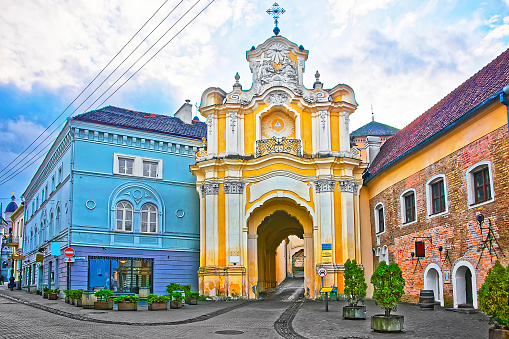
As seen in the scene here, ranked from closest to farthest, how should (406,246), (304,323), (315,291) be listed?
(304,323), (406,246), (315,291)

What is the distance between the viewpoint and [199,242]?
35562 millimetres

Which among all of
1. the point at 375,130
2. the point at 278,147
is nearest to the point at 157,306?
the point at 278,147

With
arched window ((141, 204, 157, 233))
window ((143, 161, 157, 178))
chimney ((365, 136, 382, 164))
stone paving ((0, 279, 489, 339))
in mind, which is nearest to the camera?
stone paving ((0, 279, 489, 339))

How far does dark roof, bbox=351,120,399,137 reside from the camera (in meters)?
50.7

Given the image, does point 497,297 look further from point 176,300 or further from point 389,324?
point 176,300

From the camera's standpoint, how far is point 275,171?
3173 centimetres

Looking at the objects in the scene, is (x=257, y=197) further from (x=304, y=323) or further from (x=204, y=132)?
(x=304, y=323)

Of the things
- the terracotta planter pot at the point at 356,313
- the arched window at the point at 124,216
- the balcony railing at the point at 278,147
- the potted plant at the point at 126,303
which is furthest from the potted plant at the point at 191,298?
the terracotta planter pot at the point at 356,313

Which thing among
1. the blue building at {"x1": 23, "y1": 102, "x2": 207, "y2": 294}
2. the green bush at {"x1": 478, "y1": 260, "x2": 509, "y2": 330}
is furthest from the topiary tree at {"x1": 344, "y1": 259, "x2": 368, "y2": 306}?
the blue building at {"x1": 23, "y1": 102, "x2": 207, "y2": 294}

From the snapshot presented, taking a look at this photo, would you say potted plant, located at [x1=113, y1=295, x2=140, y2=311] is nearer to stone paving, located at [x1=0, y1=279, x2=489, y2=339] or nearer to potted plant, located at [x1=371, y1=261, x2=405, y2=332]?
stone paving, located at [x1=0, y1=279, x2=489, y2=339]

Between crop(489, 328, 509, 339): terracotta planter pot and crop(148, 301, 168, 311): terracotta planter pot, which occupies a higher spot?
crop(489, 328, 509, 339): terracotta planter pot

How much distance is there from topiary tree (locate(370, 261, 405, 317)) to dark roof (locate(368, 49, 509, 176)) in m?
7.31

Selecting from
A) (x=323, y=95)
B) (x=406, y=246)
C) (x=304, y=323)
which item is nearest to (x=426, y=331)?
(x=304, y=323)

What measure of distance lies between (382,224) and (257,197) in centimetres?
726
